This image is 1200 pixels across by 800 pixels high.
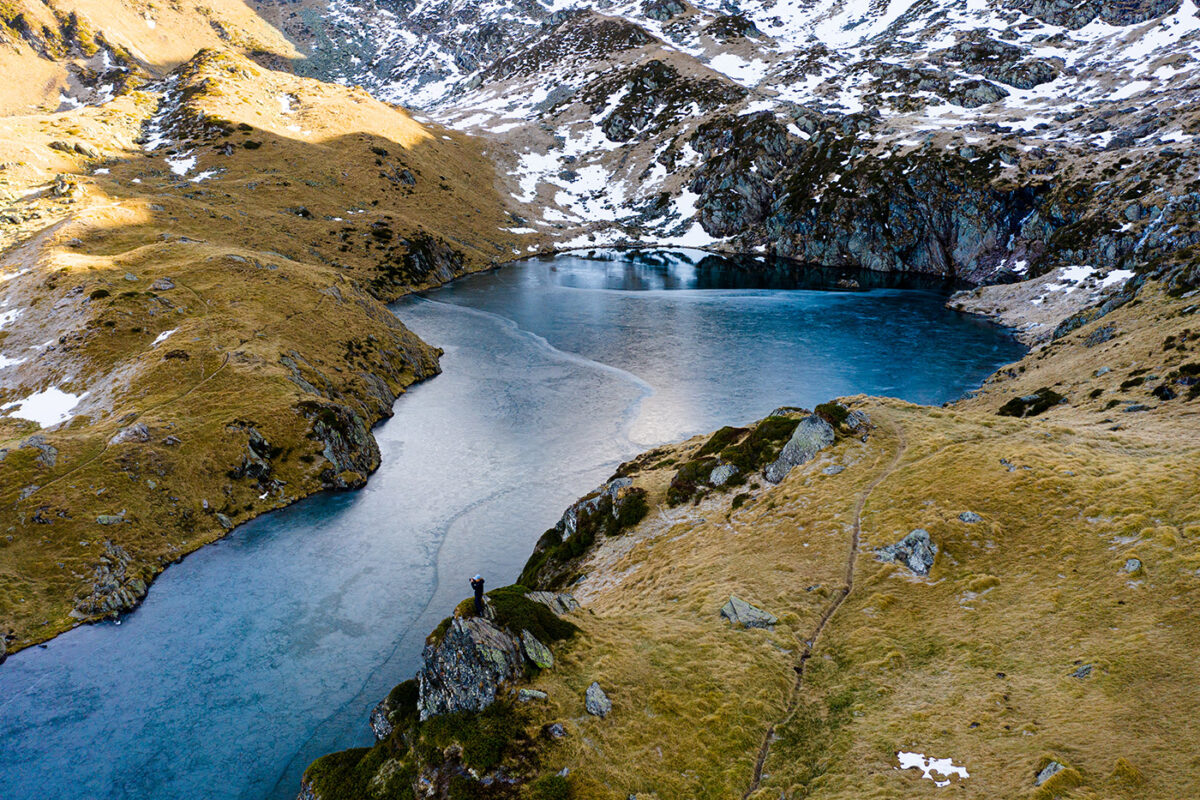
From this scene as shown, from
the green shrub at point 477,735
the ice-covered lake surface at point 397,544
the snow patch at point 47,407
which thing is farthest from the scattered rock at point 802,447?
the snow patch at point 47,407

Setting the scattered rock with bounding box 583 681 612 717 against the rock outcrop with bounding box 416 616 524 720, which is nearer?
the rock outcrop with bounding box 416 616 524 720

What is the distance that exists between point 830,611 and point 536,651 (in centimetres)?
1480

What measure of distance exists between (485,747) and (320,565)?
35645 millimetres

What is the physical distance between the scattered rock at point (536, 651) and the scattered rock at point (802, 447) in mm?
24622

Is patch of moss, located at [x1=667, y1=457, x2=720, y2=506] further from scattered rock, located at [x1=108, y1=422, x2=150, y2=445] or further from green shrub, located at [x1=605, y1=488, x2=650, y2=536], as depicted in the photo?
scattered rock, located at [x1=108, y1=422, x2=150, y2=445]

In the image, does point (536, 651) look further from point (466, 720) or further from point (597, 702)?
point (466, 720)

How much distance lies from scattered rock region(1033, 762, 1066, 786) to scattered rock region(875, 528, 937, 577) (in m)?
13.1

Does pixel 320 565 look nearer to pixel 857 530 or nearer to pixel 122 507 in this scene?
pixel 122 507

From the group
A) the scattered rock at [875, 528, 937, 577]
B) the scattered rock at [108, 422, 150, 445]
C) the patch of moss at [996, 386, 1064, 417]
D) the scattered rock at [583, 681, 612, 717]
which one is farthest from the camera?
the patch of moss at [996, 386, 1064, 417]

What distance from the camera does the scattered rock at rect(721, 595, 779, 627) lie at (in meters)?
28.6

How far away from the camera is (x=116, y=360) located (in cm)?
6912


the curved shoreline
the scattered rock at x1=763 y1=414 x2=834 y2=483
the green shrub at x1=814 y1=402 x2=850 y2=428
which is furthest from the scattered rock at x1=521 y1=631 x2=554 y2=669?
the curved shoreline

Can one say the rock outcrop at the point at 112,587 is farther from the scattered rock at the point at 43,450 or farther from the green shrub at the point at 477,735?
the green shrub at the point at 477,735

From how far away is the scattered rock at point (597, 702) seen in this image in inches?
896
